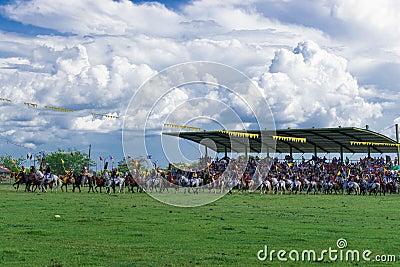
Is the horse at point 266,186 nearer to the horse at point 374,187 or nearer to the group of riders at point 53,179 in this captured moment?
the horse at point 374,187

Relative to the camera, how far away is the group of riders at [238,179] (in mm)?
41781

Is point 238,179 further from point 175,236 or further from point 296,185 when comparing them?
point 175,236

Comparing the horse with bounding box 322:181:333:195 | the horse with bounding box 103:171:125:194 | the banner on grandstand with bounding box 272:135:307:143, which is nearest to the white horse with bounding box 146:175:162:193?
the horse with bounding box 103:171:125:194

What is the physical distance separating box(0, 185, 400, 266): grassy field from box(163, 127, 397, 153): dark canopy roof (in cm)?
2977

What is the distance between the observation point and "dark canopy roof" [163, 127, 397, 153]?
52.5 m

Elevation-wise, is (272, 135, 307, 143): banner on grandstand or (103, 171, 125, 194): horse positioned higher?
(272, 135, 307, 143): banner on grandstand

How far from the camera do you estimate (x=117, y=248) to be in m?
13.2

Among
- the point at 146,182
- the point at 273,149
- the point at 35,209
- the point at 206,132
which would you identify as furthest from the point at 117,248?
the point at 273,149

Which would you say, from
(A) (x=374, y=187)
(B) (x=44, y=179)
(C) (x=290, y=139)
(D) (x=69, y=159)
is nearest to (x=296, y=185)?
(A) (x=374, y=187)

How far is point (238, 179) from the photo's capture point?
148ft

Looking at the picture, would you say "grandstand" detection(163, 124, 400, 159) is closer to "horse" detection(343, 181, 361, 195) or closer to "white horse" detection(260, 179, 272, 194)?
"horse" detection(343, 181, 361, 195)

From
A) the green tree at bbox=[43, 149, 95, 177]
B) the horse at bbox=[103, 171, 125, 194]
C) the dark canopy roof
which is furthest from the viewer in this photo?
the green tree at bbox=[43, 149, 95, 177]

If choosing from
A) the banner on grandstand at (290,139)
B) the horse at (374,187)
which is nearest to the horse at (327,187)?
the horse at (374,187)

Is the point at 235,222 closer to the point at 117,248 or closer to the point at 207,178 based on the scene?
the point at 117,248
